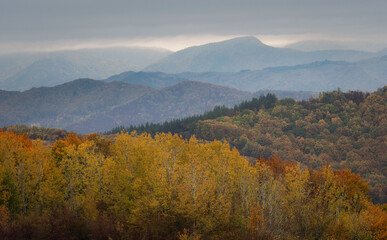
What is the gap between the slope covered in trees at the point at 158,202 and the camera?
129 ft

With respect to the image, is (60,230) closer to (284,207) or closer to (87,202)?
(87,202)

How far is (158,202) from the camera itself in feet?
135

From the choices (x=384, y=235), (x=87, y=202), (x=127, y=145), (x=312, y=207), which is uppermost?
(x=127, y=145)

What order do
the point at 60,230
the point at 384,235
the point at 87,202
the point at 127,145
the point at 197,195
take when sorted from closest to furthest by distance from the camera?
1. the point at 60,230
2. the point at 197,195
3. the point at 87,202
4. the point at 384,235
5. the point at 127,145

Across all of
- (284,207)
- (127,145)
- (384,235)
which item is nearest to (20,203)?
(127,145)

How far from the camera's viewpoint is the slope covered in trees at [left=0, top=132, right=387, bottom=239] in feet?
129

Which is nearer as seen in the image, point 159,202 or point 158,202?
point 158,202

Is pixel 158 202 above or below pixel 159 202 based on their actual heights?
above

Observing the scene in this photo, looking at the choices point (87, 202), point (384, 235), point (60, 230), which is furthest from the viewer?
point (384, 235)

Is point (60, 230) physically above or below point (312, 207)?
above

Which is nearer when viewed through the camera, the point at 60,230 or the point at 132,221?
the point at 60,230

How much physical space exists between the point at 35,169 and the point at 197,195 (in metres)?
28.8

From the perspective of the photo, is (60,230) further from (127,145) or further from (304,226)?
(304,226)

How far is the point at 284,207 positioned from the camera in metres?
49.8
